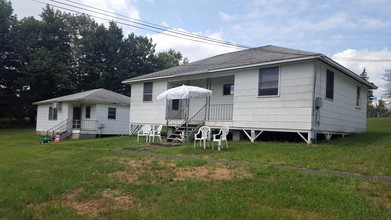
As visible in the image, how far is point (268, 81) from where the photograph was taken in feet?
46.1

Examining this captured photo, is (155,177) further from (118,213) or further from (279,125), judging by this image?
(279,125)

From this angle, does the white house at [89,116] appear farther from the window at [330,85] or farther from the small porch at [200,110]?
the window at [330,85]

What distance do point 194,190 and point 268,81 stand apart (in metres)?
9.18

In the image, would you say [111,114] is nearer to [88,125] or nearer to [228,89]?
[88,125]

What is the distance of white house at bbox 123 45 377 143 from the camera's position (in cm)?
1282

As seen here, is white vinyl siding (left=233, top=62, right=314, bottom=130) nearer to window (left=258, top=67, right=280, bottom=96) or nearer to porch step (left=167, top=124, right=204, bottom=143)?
window (left=258, top=67, right=280, bottom=96)

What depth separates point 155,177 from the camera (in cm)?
710

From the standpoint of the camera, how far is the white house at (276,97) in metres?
12.8

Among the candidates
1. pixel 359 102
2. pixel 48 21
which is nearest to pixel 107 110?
pixel 359 102

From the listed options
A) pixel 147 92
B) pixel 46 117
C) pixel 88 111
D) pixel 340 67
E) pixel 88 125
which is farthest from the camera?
pixel 46 117

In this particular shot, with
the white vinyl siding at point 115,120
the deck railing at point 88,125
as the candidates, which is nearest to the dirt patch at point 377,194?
the deck railing at point 88,125

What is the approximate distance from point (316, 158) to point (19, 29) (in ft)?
135

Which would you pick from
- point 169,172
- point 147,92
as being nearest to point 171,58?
point 147,92

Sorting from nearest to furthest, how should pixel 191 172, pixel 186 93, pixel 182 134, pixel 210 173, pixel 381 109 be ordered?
pixel 210 173, pixel 191 172, pixel 186 93, pixel 182 134, pixel 381 109
